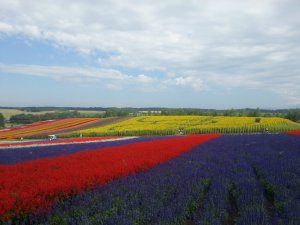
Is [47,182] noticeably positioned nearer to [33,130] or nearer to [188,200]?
[188,200]

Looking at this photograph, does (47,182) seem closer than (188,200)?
No

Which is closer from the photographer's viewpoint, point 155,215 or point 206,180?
point 155,215

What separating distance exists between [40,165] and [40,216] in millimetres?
5619

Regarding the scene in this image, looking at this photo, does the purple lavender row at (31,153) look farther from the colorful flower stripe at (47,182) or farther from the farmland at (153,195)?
the farmland at (153,195)

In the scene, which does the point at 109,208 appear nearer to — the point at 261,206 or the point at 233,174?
the point at 261,206

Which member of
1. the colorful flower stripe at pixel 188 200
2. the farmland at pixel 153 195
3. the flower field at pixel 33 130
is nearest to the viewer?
the colorful flower stripe at pixel 188 200

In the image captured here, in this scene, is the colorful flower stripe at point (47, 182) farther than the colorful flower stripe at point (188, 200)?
Yes

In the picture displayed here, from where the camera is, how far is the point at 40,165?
38.2 feet

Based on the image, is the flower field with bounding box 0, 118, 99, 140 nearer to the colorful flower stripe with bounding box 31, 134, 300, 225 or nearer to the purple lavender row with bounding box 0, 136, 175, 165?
the purple lavender row with bounding box 0, 136, 175, 165

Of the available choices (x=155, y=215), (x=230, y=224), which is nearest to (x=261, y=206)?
(x=230, y=224)

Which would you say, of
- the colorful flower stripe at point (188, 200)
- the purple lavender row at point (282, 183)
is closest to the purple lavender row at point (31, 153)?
the colorful flower stripe at point (188, 200)

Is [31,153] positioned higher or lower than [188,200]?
lower

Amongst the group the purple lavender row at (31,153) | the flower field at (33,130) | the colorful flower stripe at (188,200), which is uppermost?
the colorful flower stripe at (188,200)

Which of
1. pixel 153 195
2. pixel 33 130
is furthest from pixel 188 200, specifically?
pixel 33 130
